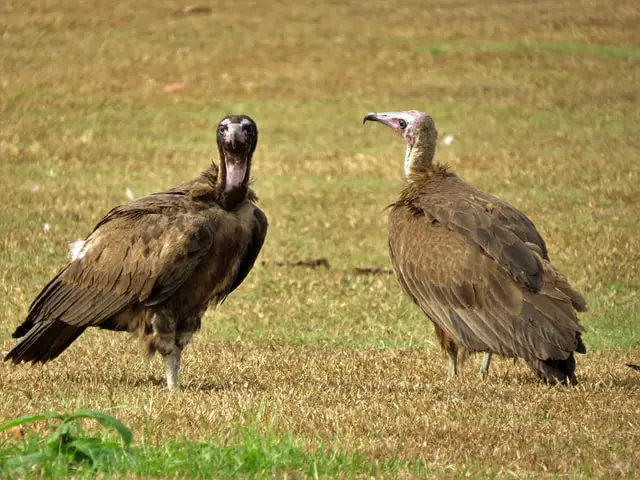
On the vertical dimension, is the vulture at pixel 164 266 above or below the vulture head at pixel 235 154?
below

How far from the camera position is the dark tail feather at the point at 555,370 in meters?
8.08

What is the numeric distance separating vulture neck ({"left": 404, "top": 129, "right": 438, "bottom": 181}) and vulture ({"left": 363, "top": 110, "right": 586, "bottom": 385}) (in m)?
0.45

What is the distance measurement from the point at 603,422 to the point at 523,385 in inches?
54.4

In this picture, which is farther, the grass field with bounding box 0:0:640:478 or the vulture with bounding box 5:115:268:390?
the vulture with bounding box 5:115:268:390

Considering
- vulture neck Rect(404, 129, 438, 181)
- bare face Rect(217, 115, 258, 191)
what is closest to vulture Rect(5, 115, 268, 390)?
bare face Rect(217, 115, 258, 191)

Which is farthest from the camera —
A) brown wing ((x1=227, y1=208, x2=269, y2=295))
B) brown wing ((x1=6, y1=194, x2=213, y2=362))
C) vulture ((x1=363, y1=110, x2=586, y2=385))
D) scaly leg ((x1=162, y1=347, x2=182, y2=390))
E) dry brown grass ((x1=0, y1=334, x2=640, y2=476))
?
brown wing ((x1=227, y1=208, x2=269, y2=295))

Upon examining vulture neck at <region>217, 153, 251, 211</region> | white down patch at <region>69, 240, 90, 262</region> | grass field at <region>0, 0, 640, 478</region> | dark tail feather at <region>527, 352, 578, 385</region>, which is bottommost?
grass field at <region>0, 0, 640, 478</region>

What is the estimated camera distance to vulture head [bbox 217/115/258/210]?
8023mm

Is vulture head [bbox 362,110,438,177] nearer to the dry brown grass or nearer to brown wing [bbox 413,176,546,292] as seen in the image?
brown wing [bbox 413,176,546,292]

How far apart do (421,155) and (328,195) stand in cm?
826

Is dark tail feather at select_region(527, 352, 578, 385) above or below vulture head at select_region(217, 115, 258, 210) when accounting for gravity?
below

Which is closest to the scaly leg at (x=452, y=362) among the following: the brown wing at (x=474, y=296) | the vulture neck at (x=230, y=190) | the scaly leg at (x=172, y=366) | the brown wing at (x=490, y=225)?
the brown wing at (x=474, y=296)

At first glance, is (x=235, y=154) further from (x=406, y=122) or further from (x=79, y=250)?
(x=406, y=122)

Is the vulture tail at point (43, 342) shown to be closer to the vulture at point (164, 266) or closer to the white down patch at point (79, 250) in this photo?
the vulture at point (164, 266)
